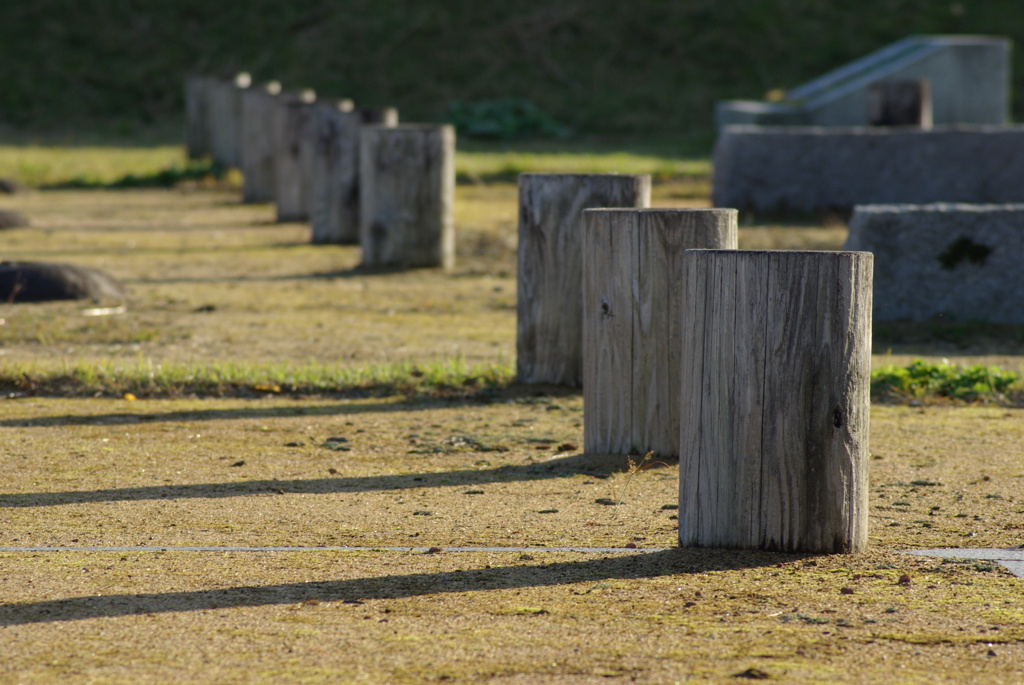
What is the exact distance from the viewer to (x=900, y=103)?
43.8 feet

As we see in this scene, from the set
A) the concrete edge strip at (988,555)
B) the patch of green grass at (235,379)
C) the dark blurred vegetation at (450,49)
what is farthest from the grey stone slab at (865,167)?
the dark blurred vegetation at (450,49)

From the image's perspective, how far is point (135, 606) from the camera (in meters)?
3.33

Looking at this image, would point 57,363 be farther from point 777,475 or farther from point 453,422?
point 777,475

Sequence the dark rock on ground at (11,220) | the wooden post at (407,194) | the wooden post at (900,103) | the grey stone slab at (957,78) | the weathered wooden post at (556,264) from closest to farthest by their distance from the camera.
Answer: the weathered wooden post at (556,264) < the wooden post at (407,194) < the dark rock on ground at (11,220) < the wooden post at (900,103) < the grey stone slab at (957,78)

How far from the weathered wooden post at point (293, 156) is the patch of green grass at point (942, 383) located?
301 inches

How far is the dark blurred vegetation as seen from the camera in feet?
84.2

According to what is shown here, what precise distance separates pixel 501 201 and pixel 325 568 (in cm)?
1092

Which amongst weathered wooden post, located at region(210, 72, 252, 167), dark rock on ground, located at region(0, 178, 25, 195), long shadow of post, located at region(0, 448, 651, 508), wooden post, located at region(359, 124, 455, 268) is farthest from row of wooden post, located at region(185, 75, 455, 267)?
long shadow of post, located at region(0, 448, 651, 508)

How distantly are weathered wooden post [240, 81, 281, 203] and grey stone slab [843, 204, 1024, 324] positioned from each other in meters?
8.25

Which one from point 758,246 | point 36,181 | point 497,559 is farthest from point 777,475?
point 36,181

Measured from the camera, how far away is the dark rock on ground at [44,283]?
28.0ft

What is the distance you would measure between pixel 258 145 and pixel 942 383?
10.2m

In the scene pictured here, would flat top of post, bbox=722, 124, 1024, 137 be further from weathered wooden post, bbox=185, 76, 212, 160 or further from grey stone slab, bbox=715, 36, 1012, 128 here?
weathered wooden post, bbox=185, 76, 212, 160

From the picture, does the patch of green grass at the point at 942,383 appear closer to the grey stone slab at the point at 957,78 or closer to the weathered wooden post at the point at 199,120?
the grey stone slab at the point at 957,78
